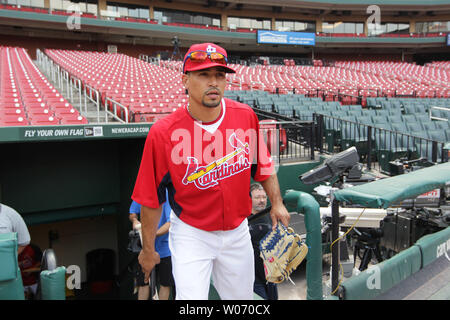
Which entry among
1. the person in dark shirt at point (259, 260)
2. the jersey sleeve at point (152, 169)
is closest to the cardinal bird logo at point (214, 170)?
the jersey sleeve at point (152, 169)

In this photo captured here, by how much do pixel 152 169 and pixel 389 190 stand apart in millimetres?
1504

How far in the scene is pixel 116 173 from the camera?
791 centimetres

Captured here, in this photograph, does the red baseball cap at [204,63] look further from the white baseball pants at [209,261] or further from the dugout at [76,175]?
the dugout at [76,175]

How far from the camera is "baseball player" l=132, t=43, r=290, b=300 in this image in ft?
6.42

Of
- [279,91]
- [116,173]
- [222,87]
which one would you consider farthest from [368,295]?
[279,91]

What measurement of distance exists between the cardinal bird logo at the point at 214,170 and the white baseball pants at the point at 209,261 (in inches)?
10.0

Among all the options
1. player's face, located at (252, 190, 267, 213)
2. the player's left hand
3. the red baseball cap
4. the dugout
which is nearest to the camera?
the red baseball cap

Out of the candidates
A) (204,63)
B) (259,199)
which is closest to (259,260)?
(259,199)

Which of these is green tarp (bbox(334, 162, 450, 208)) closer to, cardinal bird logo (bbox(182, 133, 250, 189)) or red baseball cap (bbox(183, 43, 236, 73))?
cardinal bird logo (bbox(182, 133, 250, 189))

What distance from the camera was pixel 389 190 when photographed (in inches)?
93.4

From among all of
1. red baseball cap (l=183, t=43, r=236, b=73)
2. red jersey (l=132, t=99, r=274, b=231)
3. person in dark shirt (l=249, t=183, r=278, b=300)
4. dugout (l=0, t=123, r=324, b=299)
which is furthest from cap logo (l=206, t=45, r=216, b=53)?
dugout (l=0, t=123, r=324, b=299)

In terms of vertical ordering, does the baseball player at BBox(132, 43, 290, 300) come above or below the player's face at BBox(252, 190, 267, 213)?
above
